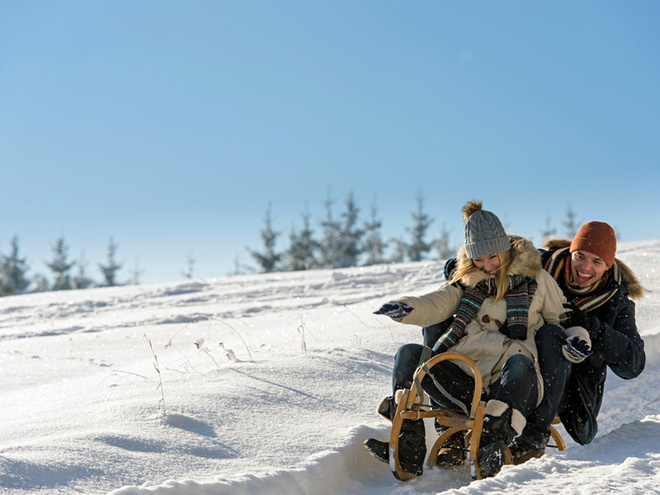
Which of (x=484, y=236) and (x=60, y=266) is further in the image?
(x=60, y=266)

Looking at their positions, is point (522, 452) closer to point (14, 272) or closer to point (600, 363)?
point (600, 363)

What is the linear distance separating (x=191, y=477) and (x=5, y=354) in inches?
171

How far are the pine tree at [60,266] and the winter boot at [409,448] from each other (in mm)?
36512

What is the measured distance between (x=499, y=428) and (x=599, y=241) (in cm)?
134

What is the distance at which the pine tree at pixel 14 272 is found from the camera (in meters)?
33.8

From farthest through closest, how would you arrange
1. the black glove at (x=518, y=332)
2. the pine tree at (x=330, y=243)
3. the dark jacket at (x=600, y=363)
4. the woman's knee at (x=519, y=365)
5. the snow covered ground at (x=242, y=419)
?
the pine tree at (x=330, y=243) < the dark jacket at (x=600, y=363) < the black glove at (x=518, y=332) < the woman's knee at (x=519, y=365) < the snow covered ground at (x=242, y=419)

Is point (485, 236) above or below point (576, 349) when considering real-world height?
above

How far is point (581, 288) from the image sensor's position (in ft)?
11.3

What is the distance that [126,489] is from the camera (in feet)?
7.35

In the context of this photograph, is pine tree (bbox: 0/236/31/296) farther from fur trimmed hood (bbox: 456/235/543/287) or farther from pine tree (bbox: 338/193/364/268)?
fur trimmed hood (bbox: 456/235/543/287)

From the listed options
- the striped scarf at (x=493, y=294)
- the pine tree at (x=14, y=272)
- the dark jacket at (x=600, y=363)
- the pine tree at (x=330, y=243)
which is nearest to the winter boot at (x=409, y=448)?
the striped scarf at (x=493, y=294)

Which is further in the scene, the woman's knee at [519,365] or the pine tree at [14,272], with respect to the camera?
the pine tree at [14,272]

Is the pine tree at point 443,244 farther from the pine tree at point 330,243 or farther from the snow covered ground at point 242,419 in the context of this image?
the snow covered ground at point 242,419

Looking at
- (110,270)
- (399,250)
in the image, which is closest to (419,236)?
(399,250)
